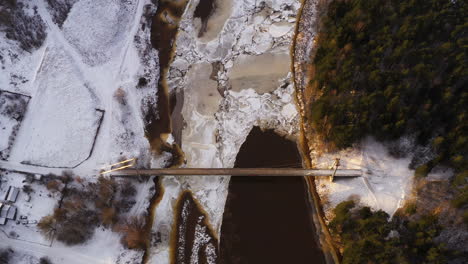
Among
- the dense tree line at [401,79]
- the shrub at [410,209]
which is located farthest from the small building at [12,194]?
the shrub at [410,209]

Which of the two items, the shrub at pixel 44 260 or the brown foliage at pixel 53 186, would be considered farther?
the brown foliage at pixel 53 186

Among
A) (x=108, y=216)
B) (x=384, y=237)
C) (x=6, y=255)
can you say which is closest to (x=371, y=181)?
(x=384, y=237)

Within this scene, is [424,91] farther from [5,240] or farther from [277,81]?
[5,240]

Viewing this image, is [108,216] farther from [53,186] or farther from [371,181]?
[371,181]

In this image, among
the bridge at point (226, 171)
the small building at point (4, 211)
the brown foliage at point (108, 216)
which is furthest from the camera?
the brown foliage at point (108, 216)

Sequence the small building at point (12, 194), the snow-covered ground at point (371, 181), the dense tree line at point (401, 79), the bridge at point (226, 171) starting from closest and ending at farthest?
the dense tree line at point (401, 79) < the snow-covered ground at point (371, 181) < the small building at point (12, 194) < the bridge at point (226, 171)

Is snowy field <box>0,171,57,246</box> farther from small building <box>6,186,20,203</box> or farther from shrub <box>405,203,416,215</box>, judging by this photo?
shrub <box>405,203,416,215</box>

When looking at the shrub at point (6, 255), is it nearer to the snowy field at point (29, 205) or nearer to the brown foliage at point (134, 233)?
the snowy field at point (29, 205)

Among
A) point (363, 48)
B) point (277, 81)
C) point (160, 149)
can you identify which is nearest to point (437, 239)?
point (363, 48)
